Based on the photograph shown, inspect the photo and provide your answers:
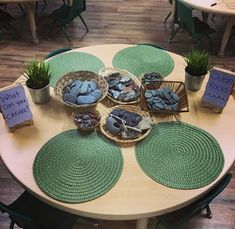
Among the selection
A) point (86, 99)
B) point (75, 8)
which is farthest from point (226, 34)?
point (86, 99)

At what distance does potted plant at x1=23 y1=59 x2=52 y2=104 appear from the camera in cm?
Result: 154

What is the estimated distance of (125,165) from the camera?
135 cm

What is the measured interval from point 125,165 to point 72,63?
0.86m

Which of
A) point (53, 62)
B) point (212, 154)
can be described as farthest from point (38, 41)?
point (212, 154)

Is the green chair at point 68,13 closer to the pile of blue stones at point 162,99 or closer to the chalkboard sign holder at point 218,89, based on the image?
the pile of blue stones at point 162,99

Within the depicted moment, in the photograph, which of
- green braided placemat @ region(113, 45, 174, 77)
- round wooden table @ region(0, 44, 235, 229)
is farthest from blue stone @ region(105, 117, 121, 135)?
green braided placemat @ region(113, 45, 174, 77)

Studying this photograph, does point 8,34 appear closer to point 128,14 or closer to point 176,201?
point 128,14

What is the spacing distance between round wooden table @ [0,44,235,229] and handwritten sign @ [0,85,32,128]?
7 centimetres

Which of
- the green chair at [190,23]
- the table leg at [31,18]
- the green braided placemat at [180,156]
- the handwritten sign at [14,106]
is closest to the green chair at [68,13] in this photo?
the table leg at [31,18]

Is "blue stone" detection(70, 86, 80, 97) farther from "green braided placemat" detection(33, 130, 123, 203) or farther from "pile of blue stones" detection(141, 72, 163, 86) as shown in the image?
"pile of blue stones" detection(141, 72, 163, 86)

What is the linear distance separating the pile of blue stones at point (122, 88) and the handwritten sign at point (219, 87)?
37 centimetres

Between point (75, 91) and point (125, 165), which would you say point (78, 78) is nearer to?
point (75, 91)

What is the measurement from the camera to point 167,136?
1.48 metres

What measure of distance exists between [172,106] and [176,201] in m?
0.53
